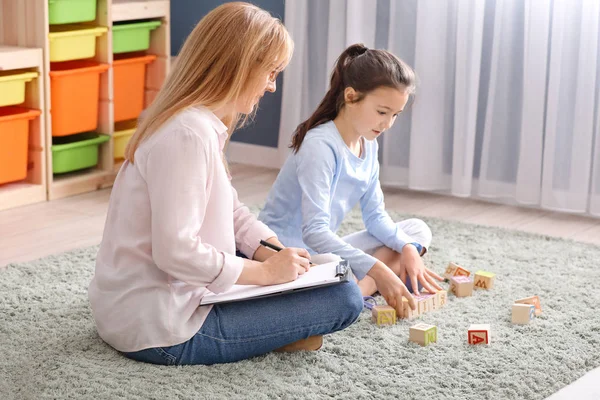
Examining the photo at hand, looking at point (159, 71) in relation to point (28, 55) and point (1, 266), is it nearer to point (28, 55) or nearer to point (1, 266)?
point (28, 55)

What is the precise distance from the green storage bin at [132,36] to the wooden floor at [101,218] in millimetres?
Answer: 537

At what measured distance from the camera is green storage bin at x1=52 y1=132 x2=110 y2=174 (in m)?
3.09

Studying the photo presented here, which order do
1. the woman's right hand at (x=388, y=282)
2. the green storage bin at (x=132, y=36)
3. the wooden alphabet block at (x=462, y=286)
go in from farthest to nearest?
the green storage bin at (x=132, y=36) < the wooden alphabet block at (x=462, y=286) < the woman's right hand at (x=388, y=282)

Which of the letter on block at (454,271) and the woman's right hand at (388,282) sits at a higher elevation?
the woman's right hand at (388,282)

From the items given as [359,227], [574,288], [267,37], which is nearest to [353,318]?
[267,37]

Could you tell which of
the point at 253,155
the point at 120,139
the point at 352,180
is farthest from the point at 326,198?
the point at 253,155

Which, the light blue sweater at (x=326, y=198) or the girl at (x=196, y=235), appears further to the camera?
the light blue sweater at (x=326, y=198)

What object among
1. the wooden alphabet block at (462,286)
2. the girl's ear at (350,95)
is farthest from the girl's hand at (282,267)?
the wooden alphabet block at (462,286)

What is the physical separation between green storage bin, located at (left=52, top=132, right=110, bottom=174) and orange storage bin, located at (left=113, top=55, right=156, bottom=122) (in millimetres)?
163

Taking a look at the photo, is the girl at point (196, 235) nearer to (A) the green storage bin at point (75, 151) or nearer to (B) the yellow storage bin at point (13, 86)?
(B) the yellow storage bin at point (13, 86)

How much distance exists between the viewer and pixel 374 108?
1.98 metres

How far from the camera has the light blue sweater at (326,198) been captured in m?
1.92

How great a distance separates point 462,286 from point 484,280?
0.30 ft

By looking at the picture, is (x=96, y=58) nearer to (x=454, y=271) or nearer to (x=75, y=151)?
(x=75, y=151)
